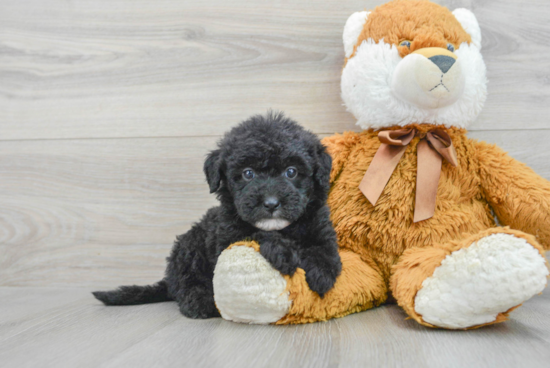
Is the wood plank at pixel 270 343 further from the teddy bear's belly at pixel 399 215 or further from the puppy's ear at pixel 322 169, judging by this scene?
the puppy's ear at pixel 322 169

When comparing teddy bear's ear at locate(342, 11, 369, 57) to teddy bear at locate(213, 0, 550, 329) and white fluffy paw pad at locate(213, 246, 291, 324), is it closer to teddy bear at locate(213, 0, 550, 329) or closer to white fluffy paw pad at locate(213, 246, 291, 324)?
teddy bear at locate(213, 0, 550, 329)

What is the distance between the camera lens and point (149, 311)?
1139 mm

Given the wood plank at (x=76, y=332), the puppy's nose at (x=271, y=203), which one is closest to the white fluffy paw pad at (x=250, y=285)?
the puppy's nose at (x=271, y=203)

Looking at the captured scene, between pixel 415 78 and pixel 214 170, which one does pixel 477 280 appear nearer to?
pixel 415 78

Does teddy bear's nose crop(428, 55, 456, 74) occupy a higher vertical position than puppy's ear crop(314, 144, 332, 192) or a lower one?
higher

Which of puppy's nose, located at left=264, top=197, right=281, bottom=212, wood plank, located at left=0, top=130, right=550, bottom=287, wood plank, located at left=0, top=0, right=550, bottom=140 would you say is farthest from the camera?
wood plank, located at left=0, top=130, right=550, bottom=287

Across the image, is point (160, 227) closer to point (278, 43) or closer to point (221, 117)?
point (221, 117)

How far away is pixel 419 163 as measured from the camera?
42.8 inches

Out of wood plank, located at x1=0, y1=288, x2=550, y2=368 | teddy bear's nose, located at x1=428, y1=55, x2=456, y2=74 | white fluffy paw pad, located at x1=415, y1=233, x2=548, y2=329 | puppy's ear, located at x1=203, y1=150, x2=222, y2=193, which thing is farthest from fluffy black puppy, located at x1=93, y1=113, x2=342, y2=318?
teddy bear's nose, located at x1=428, y1=55, x2=456, y2=74

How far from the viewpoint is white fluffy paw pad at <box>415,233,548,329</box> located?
2.61 ft

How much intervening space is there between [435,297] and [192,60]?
112cm

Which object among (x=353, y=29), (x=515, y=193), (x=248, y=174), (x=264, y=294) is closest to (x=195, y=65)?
(x=353, y=29)

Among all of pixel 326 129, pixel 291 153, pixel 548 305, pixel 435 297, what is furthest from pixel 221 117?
pixel 548 305

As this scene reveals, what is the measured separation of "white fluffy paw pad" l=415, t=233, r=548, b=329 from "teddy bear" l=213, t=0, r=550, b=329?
0.04 metres
